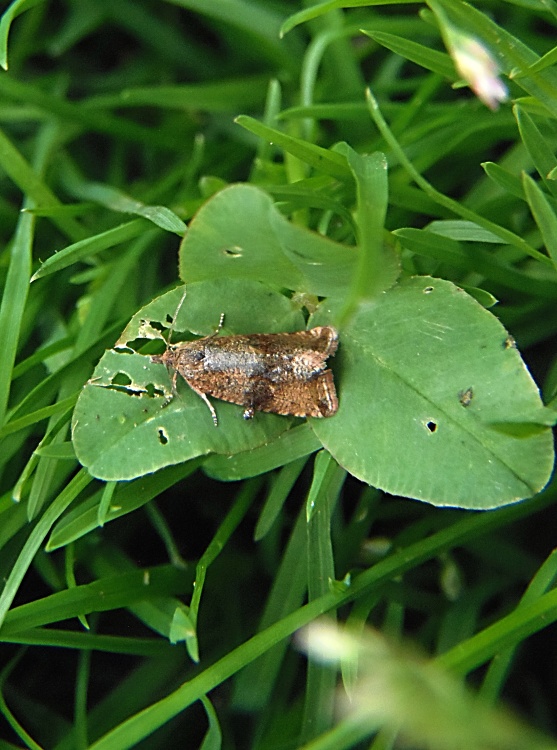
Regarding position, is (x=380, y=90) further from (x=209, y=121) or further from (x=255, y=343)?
(x=255, y=343)

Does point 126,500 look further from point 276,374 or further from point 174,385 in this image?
point 276,374

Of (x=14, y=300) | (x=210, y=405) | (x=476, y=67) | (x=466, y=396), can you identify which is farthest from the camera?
(x=14, y=300)

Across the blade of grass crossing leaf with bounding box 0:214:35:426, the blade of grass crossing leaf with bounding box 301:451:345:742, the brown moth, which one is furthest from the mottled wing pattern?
the blade of grass crossing leaf with bounding box 0:214:35:426

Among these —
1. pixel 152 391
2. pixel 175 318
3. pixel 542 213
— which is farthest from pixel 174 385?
pixel 542 213

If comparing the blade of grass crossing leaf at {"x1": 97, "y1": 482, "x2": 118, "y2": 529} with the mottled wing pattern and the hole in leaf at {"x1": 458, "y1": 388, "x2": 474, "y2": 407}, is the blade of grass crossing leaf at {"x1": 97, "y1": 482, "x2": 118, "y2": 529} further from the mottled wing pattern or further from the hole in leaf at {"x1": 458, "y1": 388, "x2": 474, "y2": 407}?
the hole in leaf at {"x1": 458, "y1": 388, "x2": 474, "y2": 407}

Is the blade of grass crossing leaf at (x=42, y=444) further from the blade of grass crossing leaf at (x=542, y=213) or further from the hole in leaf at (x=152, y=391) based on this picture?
the blade of grass crossing leaf at (x=542, y=213)
